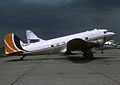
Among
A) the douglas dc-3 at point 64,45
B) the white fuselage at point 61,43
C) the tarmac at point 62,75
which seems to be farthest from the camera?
the white fuselage at point 61,43

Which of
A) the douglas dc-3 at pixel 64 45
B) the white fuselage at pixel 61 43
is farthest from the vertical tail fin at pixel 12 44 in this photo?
the white fuselage at pixel 61 43

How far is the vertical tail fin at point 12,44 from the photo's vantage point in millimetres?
31781

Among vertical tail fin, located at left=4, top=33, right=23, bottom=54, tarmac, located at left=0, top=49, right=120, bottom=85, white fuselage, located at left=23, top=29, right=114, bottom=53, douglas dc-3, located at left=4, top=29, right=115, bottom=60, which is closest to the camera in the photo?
tarmac, located at left=0, top=49, right=120, bottom=85

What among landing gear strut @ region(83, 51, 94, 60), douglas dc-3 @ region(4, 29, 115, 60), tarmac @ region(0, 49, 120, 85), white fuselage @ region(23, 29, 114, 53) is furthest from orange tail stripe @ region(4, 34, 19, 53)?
tarmac @ region(0, 49, 120, 85)

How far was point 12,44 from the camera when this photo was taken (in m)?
32.4

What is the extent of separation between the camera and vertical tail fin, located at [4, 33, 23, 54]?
3178 centimetres

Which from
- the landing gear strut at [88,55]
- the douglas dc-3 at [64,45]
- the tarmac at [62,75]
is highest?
the douglas dc-3 at [64,45]

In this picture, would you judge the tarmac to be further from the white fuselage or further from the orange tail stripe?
the orange tail stripe

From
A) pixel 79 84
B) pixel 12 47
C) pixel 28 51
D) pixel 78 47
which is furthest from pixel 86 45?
pixel 79 84

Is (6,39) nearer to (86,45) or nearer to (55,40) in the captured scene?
(55,40)

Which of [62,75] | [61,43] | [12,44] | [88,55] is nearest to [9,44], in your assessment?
[12,44]

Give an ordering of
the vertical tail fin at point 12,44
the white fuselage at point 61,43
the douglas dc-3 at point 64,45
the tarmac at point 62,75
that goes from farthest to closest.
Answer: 1. the vertical tail fin at point 12,44
2. the white fuselage at point 61,43
3. the douglas dc-3 at point 64,45
4. the tarmac at point 62,75

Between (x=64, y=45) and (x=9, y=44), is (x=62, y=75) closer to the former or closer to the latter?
(x=64, y=45)

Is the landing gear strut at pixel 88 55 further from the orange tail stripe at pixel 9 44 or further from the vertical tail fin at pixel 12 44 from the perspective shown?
the orange tail stripe at pixel 9 44
